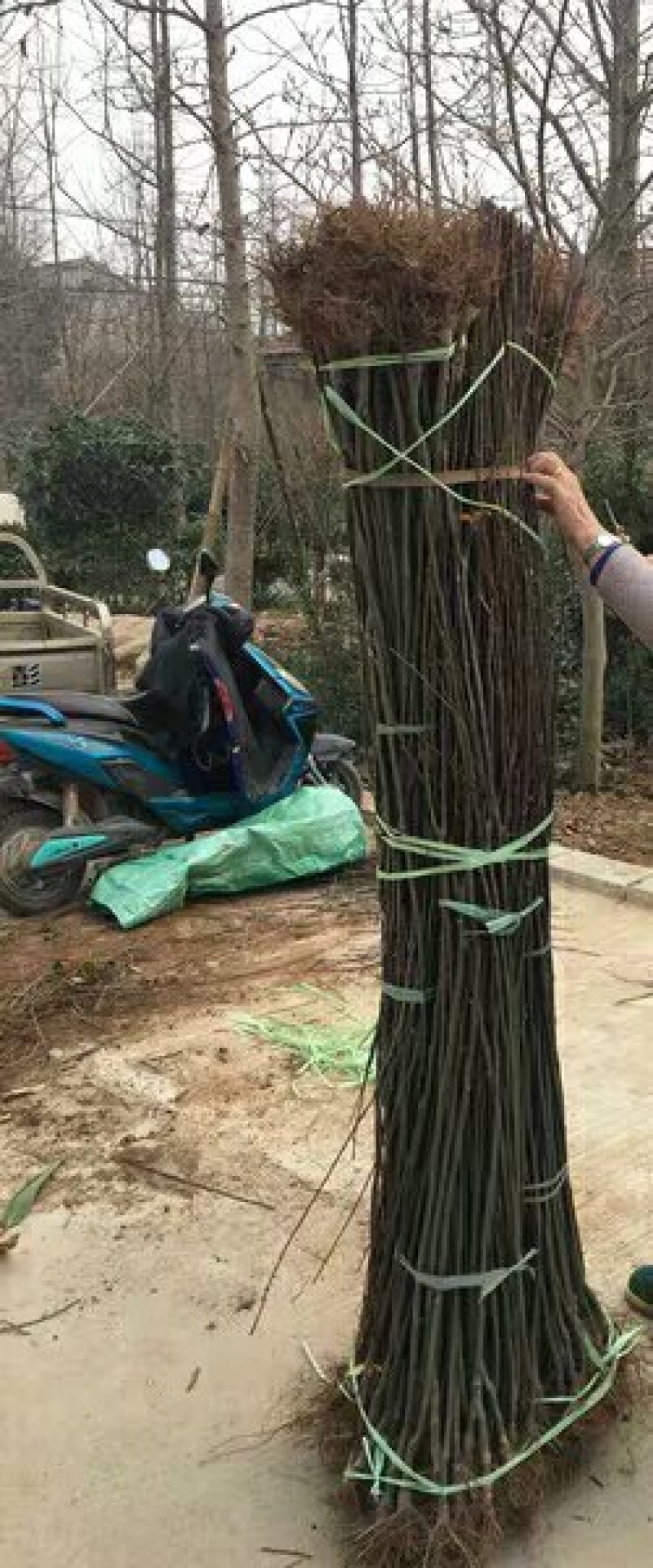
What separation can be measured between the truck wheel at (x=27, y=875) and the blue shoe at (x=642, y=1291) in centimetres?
285

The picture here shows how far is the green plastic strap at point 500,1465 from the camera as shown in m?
1.87

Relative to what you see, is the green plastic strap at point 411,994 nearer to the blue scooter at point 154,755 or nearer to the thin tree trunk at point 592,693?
the blue scooter at point 154,755

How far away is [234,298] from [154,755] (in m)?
3.05

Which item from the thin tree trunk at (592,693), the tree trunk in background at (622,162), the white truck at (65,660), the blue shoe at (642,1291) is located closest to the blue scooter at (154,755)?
the white truck at (65,660)

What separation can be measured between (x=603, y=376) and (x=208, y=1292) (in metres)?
4.96

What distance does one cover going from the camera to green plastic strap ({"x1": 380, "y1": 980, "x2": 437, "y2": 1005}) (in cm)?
187

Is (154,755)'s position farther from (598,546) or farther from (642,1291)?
(598,546)

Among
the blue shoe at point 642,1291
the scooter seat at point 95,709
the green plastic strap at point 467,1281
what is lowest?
the blue shoe at point 642,1291

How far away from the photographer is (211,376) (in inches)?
733

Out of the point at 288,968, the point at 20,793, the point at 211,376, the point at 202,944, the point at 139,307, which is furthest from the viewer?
the point at 211,376

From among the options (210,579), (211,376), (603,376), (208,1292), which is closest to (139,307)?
(211,376)

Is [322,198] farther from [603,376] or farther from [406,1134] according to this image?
[603,376]

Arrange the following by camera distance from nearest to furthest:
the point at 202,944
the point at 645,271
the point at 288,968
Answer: the point at 288,968 < the point at 202,944 < the point at 645,271

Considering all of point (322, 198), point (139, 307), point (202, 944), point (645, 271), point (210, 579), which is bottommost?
point (202, 944)
